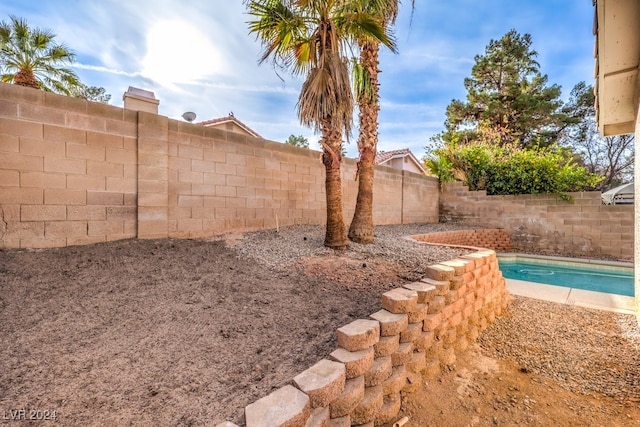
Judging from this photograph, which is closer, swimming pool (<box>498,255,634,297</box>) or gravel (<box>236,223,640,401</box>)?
gravel (<box>236,223,640,401</box>)

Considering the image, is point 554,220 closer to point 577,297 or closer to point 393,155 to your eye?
point 577,297

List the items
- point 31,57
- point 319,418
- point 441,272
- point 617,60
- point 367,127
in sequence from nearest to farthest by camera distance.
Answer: point 319,418, point 617,60, point 441,272, point 367,127, point 31,57

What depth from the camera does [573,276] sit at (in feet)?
23.6

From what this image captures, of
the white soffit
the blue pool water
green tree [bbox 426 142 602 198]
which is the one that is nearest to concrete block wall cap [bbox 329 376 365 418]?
the white soffit

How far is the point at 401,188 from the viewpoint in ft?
33.6

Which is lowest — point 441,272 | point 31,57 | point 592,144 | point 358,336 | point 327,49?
point 358,336

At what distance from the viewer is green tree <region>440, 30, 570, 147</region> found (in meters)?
16.0

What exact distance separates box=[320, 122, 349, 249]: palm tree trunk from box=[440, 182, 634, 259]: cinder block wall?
848 centimetres

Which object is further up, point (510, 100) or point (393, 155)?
point (510, 100)

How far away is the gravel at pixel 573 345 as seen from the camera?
8.16 ft

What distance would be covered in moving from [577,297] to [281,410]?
5618 mm

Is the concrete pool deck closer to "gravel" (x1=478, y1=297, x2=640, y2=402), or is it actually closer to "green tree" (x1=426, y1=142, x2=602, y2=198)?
"gravel" (x1=478, y1=297, x2=640, y2=402)

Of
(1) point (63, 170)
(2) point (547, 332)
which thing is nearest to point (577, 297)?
(2) point (547, 332)

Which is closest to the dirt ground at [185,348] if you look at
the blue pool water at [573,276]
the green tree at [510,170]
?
the blue pool water at [573,276]
